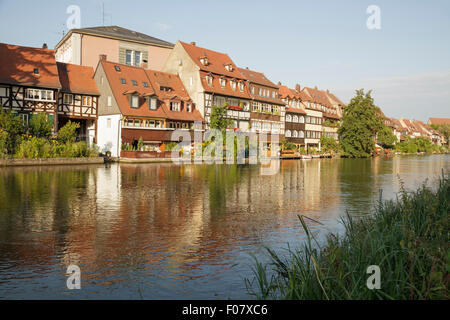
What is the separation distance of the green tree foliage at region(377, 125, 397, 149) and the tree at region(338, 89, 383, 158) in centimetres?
455

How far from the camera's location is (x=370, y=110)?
3413 inches

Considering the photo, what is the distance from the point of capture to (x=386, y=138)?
341 feet

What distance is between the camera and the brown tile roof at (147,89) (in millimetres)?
49000

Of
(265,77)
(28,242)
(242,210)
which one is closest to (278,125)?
(265,77)

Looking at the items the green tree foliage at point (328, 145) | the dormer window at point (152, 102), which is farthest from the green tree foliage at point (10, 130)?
the green tree foliage at point (328, 145)

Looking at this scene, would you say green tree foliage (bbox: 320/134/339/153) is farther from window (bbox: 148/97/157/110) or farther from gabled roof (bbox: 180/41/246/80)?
window (bbox: 148/97/157/110)

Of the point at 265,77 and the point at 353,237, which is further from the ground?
the point at 265,77

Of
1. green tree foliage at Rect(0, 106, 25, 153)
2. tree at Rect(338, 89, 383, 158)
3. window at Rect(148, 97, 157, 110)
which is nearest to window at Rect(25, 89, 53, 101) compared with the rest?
green tree foliage at Rect(0, 106, 25, 153)

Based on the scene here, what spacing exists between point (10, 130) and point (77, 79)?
15.8m

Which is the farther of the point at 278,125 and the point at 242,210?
the point at 278,125

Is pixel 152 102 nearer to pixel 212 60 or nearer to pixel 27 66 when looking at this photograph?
pixel 27 66

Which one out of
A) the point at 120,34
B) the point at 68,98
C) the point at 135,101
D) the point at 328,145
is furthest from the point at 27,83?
the point at 328,145

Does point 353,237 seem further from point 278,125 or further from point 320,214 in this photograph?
point 278,125

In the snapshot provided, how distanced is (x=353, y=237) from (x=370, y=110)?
8465cm
